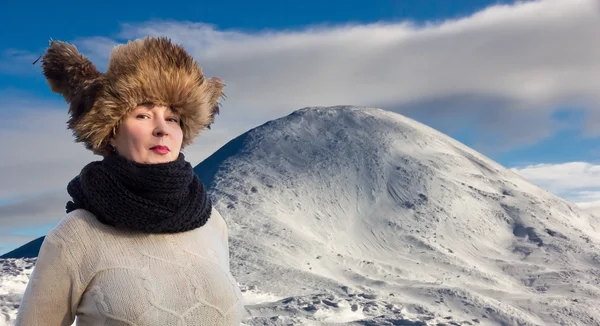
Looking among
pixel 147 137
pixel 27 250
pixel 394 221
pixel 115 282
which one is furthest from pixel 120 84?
pixel 27 250

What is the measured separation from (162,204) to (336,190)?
20.1 m

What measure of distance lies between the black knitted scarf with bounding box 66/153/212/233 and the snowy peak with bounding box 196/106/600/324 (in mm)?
13343

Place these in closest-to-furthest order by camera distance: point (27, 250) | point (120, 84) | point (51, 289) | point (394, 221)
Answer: point (51, 289)
point (120, 84)
point (27, 250)
point (394, 221)

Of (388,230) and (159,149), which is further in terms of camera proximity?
(388,230)

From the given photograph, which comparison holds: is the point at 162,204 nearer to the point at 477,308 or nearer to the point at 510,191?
the point at 477,308

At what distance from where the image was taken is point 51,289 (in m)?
1.59

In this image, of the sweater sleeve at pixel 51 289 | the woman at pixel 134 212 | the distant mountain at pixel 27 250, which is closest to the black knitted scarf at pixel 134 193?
the woman at pixel 134 212

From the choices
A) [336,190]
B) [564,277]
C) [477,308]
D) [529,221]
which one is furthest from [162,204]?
[529,221]

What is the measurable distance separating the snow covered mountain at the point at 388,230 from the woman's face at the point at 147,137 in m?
10.5

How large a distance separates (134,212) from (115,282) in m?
0.17

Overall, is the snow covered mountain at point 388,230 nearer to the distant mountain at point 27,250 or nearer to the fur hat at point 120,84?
the distant mountain at point 27,250

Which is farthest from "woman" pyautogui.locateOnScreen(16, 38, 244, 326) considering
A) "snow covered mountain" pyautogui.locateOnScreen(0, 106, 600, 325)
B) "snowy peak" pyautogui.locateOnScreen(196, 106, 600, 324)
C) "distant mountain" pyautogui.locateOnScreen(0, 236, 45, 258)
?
"distant mountain" pyautogui.locateOnScreen(0, 236, 45, 258)

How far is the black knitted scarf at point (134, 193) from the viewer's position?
1.63 m

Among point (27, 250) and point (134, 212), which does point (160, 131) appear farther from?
point (27, 250)
